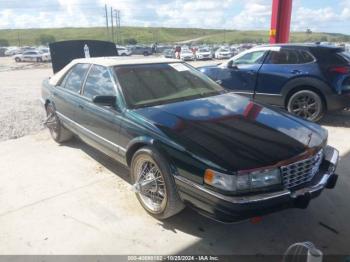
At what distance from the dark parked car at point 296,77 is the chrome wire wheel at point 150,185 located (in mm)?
4461

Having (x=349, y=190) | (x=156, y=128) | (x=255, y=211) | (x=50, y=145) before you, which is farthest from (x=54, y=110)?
(x=349, y=190)

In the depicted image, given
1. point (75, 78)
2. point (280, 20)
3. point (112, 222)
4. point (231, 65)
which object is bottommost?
point (112, 222)

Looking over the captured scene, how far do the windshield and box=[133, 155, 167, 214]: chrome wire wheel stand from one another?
2.23 ft

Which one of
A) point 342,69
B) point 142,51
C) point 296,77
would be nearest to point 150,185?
point 296,77

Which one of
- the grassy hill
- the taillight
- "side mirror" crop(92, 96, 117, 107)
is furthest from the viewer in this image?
the grassy hill

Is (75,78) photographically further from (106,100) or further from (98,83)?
(106,100)

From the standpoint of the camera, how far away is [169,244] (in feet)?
10.5

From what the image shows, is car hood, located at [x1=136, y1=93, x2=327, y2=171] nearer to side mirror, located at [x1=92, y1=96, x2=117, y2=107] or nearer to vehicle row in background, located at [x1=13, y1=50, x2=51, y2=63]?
side mirror, located at [x1=92, y1=96, x2=117, y2=107]

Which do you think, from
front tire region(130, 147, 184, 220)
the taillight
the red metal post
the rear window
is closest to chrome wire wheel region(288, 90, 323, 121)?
the taillight

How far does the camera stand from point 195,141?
3.06 metres

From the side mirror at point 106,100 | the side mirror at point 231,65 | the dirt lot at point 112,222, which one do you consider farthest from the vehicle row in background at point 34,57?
the side mirror at point 106,100

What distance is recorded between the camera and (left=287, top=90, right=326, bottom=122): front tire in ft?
22.4

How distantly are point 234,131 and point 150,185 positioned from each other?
983 millimetres

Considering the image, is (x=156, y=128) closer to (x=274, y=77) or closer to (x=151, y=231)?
(x=151, y=231)
